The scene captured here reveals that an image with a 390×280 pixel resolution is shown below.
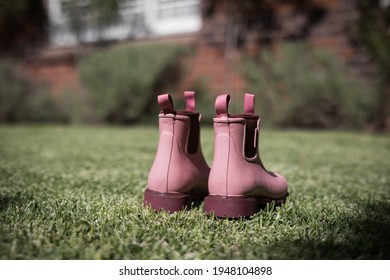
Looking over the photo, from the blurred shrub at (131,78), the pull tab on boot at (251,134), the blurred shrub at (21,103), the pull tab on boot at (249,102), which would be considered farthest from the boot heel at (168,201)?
the blurred shrub at (21,103)

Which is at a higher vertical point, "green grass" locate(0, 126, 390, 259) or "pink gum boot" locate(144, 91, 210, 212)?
"pink gum boot" locate(144, 91, 210, 212)

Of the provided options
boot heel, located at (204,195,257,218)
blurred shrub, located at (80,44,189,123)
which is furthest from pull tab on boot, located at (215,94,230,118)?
blurred shrub, located at (80,44,189,123)

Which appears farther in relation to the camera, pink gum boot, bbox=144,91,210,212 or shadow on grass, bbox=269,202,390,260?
pink gum boot, bbox=144,91,210,212

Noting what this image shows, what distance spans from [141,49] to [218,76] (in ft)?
6.06

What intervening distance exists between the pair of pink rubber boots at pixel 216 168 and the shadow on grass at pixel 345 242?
0.34 meters

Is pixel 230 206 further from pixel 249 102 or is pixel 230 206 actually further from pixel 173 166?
pixel 249 102

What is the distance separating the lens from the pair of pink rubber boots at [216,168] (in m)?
1.93

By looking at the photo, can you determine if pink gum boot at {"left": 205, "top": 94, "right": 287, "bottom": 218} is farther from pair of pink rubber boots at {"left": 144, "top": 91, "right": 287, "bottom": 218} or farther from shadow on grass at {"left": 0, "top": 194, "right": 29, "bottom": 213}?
shadow on grass at {"left": 0, "top": 194, "right": 29, "bottom": 213}

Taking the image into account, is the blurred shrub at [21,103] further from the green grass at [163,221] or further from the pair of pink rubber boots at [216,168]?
the pair of pink rubber boots at [216,168]

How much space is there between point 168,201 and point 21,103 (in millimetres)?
9529

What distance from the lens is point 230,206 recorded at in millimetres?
1897

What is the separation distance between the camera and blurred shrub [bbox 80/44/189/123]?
8977 mm

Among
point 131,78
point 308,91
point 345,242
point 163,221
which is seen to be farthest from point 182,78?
point 345,242
